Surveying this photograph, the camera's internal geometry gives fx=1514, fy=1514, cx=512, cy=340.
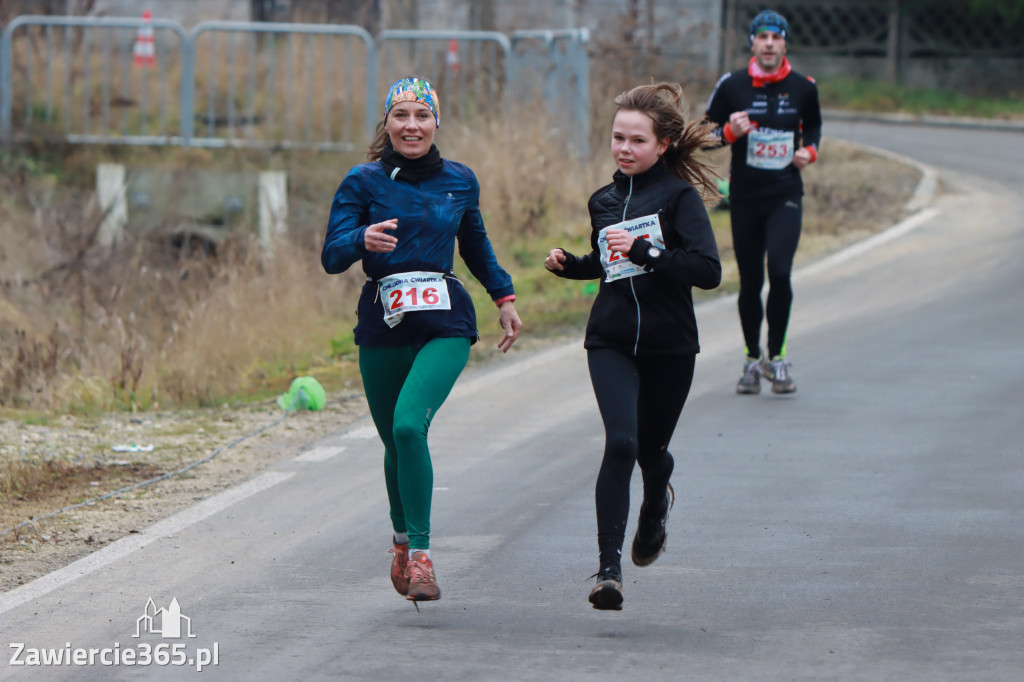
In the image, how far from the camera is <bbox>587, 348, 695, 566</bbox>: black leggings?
5.05 meters

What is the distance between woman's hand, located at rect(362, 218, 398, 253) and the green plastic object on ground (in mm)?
3836

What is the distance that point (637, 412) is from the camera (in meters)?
5.29

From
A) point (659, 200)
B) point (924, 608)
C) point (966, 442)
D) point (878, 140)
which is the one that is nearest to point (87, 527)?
point (659, 200)

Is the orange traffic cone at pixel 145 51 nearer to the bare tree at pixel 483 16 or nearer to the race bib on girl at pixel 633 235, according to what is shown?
the bare tree at pixel 483 16

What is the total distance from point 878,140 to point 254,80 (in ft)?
37.3

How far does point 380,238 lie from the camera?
506cm

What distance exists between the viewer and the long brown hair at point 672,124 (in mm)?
5312

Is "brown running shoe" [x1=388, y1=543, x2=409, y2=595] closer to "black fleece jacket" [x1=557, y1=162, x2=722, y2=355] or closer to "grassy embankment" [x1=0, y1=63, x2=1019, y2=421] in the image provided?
"black fleece jacket" [x1=557, y1=162, x2=722, y2=355]

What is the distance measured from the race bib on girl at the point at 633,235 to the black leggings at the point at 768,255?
3.76m

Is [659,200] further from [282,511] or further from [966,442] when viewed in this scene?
[966,442]

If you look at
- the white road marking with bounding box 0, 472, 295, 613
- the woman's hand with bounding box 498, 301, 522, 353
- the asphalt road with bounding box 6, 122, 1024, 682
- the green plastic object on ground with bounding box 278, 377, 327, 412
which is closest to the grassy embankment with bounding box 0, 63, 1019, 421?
the green plastic object on ground with bounding box 278, 377, 327, 412

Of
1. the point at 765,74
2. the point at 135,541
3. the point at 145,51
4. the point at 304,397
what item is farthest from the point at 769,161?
the point at 145,51

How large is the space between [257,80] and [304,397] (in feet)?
31.2

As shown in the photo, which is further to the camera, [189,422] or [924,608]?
[189,422]
